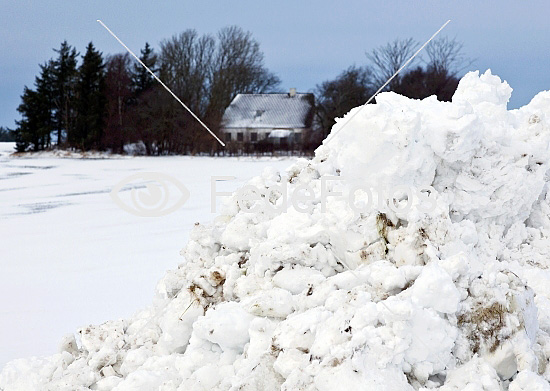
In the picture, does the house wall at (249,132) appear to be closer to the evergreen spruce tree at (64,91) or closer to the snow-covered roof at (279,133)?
the snow-covered roof at (279,133)

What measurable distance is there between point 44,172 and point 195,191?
7.27 metres

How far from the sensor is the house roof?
29.4 metres

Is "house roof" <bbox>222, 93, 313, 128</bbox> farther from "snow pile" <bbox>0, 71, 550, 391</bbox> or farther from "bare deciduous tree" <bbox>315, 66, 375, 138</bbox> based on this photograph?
"snow pile" <bbox>0, 71, 550, 391</bbox>

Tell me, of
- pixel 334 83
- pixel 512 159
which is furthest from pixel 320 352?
pixel 334 83

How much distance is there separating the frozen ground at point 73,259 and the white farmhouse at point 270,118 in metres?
17.3

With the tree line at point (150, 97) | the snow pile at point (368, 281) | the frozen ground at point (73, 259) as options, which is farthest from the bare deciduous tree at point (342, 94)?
the snow pile at point (368, 281)

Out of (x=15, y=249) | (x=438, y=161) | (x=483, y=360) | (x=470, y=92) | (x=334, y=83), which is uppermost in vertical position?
(x=334, y=83)

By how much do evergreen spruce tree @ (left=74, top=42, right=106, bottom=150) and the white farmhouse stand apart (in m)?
6.17

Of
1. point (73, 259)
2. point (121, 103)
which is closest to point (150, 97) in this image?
point (121, 103)

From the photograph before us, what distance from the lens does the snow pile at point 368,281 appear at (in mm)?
2164

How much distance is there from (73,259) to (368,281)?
14.2ft

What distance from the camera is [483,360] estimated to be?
7.34 feet

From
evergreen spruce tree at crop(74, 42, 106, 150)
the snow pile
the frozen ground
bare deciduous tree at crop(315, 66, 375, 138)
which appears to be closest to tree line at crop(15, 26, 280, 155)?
evergreen spruce tree at crop(74, 42, 106, 150)

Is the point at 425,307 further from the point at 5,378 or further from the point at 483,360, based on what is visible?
the point at 5,378
